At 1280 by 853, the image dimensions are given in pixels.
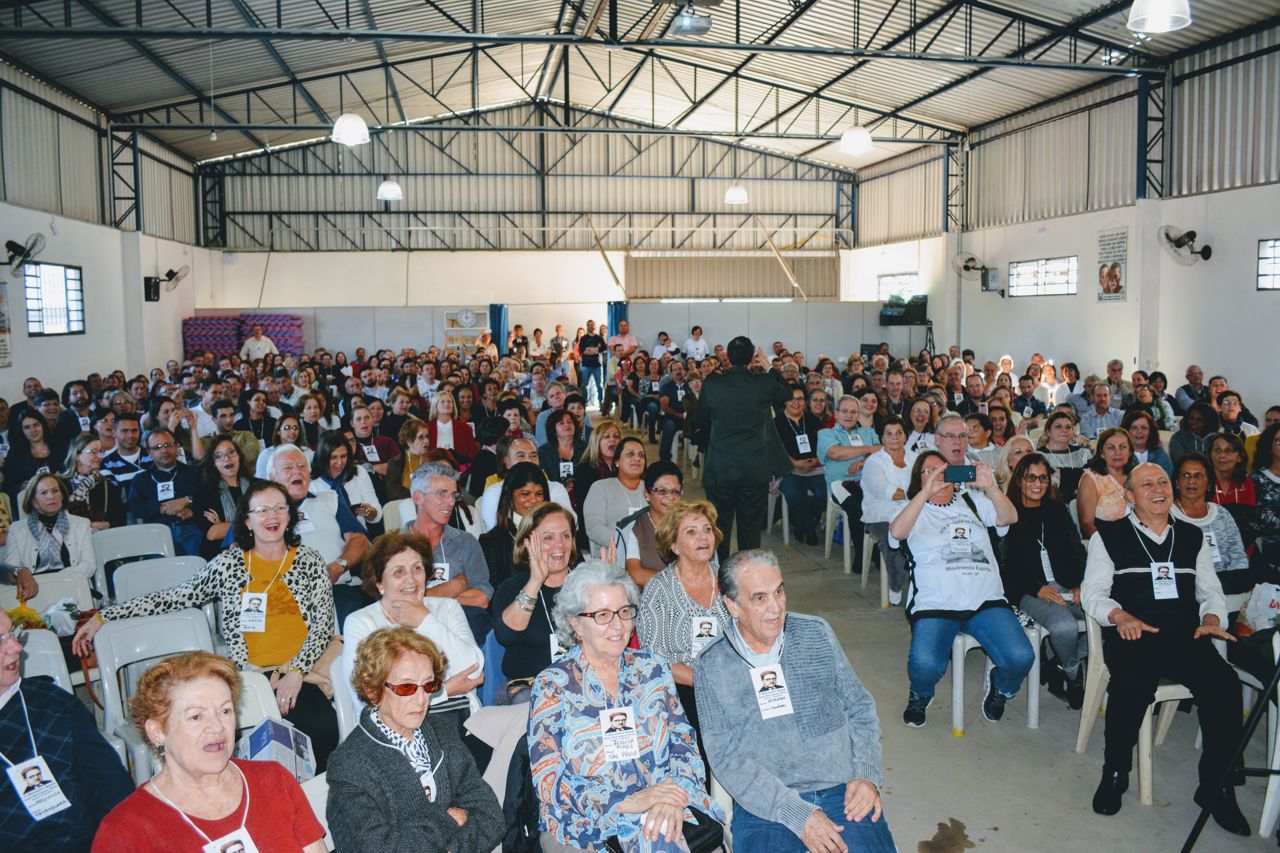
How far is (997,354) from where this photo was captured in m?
15.9

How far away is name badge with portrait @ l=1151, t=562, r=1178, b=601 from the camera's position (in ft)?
12.2

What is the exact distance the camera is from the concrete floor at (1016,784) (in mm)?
3254

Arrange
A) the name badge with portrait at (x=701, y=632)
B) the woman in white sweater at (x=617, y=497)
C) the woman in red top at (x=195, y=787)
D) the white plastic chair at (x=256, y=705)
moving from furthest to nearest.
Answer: the woman in white sweater at (x=617, y=497) < the name badge with portrait at (x=701, y=632) < the white plastic chair at (x=256, y=705) < the woman in red top at (x=195, y=787)

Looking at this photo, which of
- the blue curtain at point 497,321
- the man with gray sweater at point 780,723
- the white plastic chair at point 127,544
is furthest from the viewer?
the blue curtain at point 497,321

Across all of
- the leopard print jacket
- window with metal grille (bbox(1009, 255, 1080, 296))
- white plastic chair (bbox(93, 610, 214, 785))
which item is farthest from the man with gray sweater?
window with metal grille (bbox(1009, 255, 1080, 296))

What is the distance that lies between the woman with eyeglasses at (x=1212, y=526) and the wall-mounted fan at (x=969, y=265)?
41.9 feet

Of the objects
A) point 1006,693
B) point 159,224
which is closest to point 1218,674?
point 1006,693

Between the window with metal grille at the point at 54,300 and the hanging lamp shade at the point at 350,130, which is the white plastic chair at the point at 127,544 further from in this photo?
the window with metal grille at the point at 54,300

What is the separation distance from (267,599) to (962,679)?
2.74 meters

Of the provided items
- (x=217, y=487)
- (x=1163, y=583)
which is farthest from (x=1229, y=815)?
(x=217, y=487)

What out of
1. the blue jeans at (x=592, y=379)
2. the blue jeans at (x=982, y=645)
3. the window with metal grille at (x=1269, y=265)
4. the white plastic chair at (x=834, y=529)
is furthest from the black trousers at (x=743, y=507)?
the blue jeans at (x=592, y=379)

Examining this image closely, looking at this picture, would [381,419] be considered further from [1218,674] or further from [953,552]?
[1218,674]

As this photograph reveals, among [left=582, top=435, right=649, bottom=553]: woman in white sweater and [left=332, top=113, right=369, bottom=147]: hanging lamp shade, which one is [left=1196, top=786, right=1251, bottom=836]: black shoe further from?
[left=332, top=113, right=369, bottom=147]: hanging lamp shade

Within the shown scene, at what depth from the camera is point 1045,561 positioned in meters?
4.34
